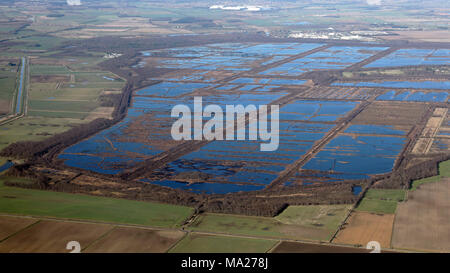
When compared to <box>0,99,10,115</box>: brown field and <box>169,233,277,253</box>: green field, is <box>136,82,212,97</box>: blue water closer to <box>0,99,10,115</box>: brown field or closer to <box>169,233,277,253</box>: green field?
<box>0,99,10,115</box>: brown field

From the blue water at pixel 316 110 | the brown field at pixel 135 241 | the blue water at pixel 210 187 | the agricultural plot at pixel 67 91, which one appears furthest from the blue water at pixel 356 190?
the agricultural plot at pixel 67 91

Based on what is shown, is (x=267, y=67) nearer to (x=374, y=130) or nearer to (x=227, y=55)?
(x=227, y=55)

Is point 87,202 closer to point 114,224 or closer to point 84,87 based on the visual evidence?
point 114,224

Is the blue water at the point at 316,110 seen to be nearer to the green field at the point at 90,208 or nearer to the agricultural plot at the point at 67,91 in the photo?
the agricultural plot at the point at 67,91

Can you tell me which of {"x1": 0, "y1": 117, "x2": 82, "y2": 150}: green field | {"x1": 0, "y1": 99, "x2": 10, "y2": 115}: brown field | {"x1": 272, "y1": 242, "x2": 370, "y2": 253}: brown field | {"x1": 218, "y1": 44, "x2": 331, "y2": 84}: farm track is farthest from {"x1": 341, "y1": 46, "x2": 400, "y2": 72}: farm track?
{"x1": 272, "y1": 242, "x2": 370, "y2": 253}: brown field

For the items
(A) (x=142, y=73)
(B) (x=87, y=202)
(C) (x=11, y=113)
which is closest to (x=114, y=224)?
(B) (x=87, y=202)
